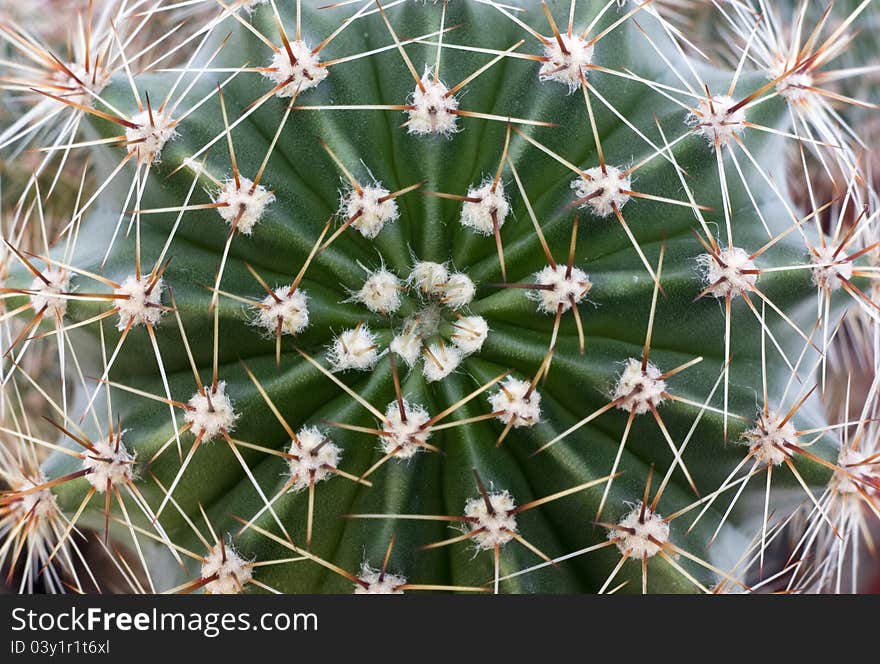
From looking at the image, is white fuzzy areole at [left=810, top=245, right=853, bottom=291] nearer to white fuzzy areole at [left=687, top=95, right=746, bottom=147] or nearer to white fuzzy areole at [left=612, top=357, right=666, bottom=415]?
white fuzzy areole at [left=687, top=95, right=746, bottom=147]

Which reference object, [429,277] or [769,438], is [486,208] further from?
[769,438]

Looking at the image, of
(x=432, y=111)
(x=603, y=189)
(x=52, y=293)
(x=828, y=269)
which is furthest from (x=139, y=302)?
(x=828, y=269)

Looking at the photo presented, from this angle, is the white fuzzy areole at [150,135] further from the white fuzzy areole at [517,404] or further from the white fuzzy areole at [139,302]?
the white fuzzy areole at [517,404]

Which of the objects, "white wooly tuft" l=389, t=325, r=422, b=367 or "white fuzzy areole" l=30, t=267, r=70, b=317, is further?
A: "white fuzzy areole" l=30, t=267, r=70, b=317

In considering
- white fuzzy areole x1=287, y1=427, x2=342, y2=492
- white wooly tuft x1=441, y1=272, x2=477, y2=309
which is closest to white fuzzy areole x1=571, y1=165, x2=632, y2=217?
white wooly tuft x1=441, y1=272, x2=477, y2=309

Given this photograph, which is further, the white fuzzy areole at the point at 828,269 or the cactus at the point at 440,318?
the white fuzzy areole at the point at 828,269

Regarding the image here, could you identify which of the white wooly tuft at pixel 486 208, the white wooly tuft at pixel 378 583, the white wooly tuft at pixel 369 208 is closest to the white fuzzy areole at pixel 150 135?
the white wooly tuft at pixel 369 208
